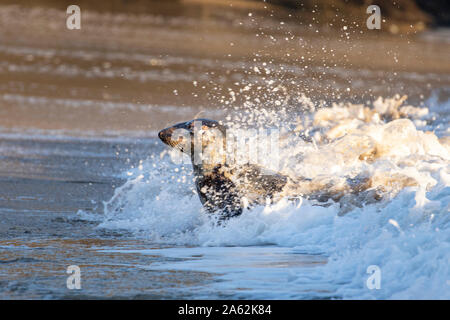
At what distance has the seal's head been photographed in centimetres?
846

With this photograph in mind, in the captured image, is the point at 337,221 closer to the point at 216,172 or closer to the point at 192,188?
the point at 216,172

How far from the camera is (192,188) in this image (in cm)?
951

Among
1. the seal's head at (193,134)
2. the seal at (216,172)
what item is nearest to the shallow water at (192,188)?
the seal at (216,172)

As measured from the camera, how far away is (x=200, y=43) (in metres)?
27.4

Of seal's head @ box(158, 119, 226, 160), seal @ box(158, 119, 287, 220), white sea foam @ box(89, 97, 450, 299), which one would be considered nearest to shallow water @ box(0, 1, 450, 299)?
white sea foam @ box(89, 97, 450, 299)

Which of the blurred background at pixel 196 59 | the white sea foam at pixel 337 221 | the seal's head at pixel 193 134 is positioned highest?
the blurred background at pixel 196 59

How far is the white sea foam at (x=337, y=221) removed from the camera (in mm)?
5484

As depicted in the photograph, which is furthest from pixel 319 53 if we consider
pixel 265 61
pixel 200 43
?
pixel 200 43

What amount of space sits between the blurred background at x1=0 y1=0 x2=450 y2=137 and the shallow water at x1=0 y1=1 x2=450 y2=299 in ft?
0.36

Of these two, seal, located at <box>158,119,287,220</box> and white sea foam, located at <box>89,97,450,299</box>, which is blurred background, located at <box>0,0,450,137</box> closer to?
white sea foam, located at <box>89,97,450,299</box>

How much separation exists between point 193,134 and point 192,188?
3.92ft

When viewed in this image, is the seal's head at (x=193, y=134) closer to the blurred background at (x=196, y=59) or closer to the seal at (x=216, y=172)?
the seal at (x=216, y=172)

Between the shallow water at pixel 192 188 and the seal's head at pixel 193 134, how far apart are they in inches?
27.4

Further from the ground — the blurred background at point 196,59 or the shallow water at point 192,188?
the blurred background at point 196,59
